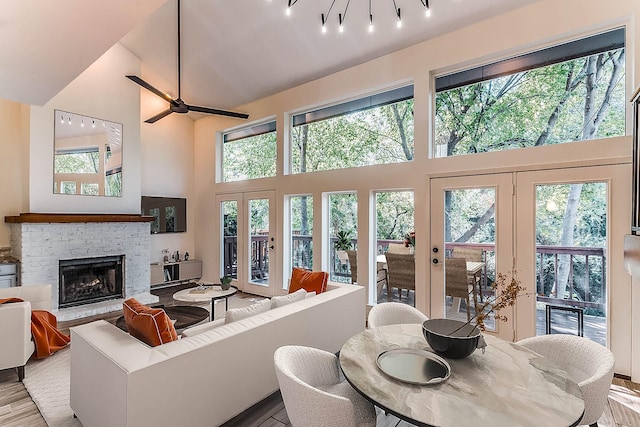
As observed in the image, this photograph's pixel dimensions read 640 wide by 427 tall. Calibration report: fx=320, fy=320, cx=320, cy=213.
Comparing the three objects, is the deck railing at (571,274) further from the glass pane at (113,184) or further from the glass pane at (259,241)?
the glass pane at (113,184)

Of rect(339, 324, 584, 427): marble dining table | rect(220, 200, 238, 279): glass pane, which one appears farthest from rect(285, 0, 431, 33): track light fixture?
rect(220, 200, 238, 279): glass pane

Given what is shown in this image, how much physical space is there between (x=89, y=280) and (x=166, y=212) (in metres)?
1.86

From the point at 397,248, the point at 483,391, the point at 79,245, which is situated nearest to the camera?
the point at 483,391

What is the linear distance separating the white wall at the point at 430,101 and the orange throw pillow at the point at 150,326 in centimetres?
288

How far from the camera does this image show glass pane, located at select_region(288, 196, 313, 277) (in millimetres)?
5227

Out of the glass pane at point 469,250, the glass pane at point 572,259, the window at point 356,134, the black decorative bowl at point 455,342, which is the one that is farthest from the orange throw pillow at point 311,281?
the glass pane at point 572,259

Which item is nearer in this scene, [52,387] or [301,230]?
[52,387]

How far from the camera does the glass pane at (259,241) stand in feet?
19.3

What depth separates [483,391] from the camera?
1396mm

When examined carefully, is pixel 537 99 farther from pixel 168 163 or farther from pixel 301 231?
pixel 168 163

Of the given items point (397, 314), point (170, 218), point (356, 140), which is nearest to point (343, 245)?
point (356, 140)

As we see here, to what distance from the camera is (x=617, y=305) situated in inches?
112

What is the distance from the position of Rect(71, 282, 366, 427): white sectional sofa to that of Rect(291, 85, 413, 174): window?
8.87ft

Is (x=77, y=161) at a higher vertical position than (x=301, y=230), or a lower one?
higher
